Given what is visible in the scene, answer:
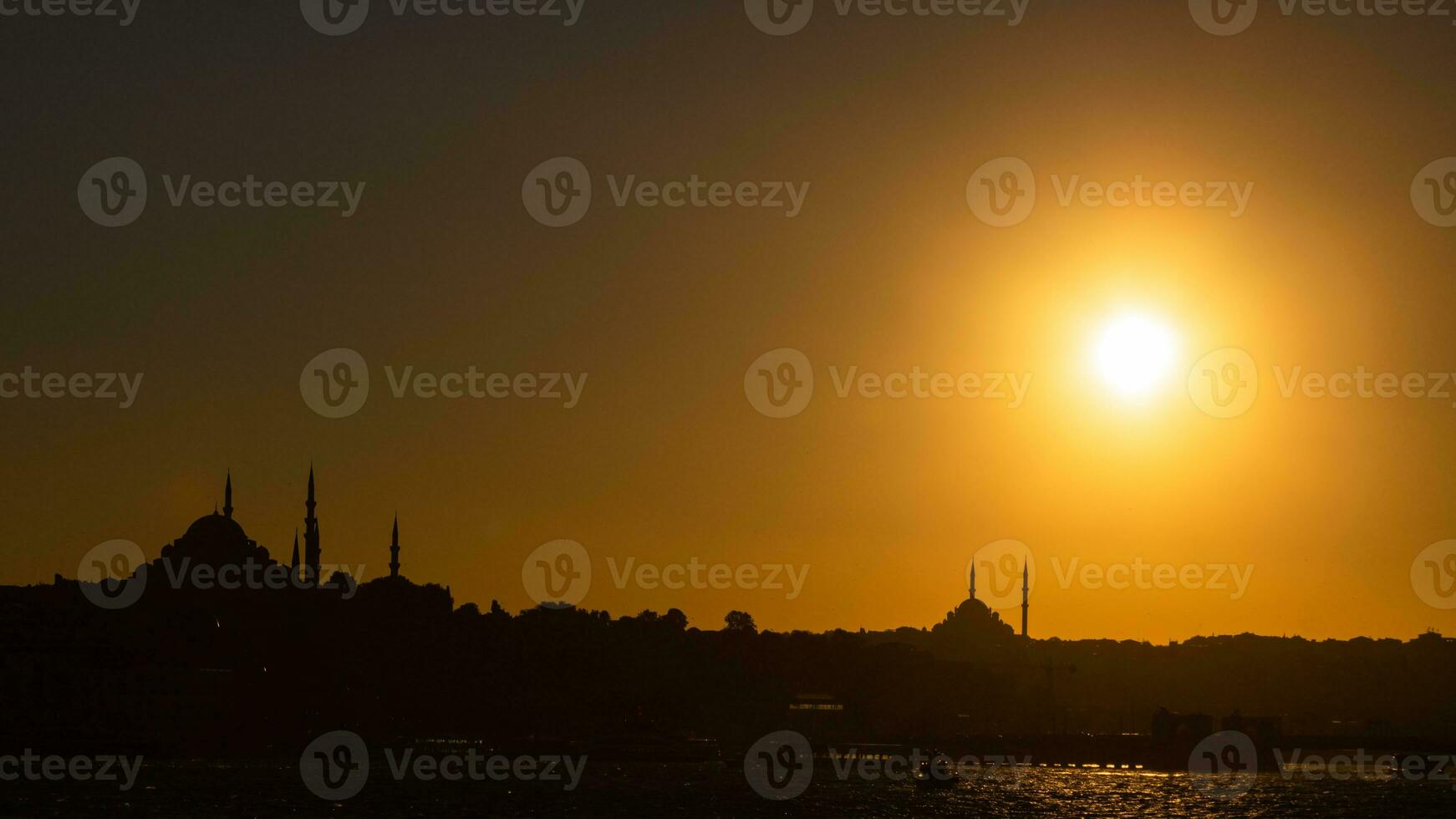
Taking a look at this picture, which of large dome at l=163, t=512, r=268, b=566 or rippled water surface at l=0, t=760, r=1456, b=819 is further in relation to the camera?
large dome at l=163, t=512, r=268, b=566

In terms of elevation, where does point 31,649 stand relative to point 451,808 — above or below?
above

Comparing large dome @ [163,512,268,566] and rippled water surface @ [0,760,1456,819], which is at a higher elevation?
large dome @ [163,512,268,566]

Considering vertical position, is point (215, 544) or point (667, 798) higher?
point (215, 544)

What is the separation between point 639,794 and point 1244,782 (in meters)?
66.9

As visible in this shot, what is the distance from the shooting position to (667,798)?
124250 millimetres

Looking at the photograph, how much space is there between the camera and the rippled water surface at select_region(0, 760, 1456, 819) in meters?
110

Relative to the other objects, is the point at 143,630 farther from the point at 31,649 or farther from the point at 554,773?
the point at 554,773

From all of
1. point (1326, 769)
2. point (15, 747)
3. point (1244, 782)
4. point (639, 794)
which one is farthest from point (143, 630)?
point (1326, 769)

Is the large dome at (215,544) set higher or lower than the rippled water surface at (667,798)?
higher

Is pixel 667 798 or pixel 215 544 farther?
pixel 215 544

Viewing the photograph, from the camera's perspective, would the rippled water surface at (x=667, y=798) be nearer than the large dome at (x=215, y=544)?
Yes

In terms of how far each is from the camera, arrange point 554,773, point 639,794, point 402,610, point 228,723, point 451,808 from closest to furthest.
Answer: point 451,808 < point 639,794 < point 554,773 < point 228,723 < point 402,610

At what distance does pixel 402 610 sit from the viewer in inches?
7446

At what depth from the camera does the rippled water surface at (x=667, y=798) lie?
362ft
